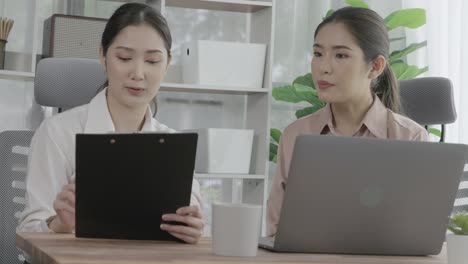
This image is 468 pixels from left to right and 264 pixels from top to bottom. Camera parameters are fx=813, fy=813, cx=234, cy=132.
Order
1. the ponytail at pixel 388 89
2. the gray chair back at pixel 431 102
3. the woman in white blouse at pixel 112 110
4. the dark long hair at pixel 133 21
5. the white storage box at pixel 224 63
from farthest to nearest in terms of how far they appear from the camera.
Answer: the white storage box at pixel 224 63
the gray chair back at pixel 431 102
the ponytail at pixel 388 89
the dark long hair at pixel 133 21
the woman in white blouse at pixel 112 110

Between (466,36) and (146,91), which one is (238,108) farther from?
(146,91)

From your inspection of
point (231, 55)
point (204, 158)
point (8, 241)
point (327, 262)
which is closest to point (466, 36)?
point (231, 55)

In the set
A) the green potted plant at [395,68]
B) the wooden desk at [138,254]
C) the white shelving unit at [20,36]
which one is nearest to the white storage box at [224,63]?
the green potted plant at [395,68]

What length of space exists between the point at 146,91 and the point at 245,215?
0.84 metres

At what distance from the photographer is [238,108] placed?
443 centimetres

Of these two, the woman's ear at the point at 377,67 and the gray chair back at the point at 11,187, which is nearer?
the gray chair back at the point at 11,187

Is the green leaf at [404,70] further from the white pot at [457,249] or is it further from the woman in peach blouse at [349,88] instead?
the white pot at [457,249]

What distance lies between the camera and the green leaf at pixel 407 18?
12.7 ft

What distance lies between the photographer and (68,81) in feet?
8.14

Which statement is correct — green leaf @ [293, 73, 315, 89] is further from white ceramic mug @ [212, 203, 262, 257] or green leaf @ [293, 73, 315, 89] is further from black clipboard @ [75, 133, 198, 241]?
white ceramic mug @ [212, 203, 262, 257]

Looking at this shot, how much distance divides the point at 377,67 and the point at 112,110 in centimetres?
94

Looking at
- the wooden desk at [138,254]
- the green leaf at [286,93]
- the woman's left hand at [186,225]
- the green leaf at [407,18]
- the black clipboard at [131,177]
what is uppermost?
the green leaf at [407,18]

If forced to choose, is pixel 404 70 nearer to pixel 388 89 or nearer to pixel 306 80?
pixel 306 80

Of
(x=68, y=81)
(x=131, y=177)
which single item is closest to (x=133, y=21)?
(x=68, y=81)
